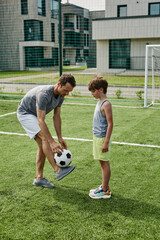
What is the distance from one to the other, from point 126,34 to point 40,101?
20942 mm

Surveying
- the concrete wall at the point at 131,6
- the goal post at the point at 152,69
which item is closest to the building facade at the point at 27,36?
the concrete wall at the point at 131,6

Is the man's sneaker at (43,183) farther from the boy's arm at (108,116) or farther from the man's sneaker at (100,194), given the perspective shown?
the boy's arm at (108,116)

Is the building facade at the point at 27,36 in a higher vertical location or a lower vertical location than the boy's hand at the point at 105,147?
higher

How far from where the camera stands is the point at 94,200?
3676 millimetres

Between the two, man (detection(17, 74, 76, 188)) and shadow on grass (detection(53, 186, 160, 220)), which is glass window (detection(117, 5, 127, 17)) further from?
shadow on grass (detection(53, 186, 160, 220))

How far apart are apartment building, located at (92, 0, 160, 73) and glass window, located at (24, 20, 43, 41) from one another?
1111cm

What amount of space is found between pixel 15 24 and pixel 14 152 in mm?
32913

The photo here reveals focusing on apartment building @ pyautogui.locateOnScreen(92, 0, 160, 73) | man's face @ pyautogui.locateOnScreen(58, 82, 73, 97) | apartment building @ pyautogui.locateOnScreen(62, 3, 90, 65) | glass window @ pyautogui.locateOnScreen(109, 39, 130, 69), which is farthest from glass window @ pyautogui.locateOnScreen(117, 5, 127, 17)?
man's face @ pyautogui.locateOnScreen(58, 82, 73, 97)

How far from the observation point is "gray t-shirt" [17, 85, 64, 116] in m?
3.57

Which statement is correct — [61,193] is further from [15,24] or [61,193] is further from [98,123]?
[15,24]

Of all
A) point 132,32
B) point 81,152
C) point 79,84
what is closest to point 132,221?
point 81,152

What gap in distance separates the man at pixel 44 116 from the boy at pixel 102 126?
0.30 meters

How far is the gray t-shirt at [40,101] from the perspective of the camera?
3.57 meters

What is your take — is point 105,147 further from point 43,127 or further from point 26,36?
point 26,36
